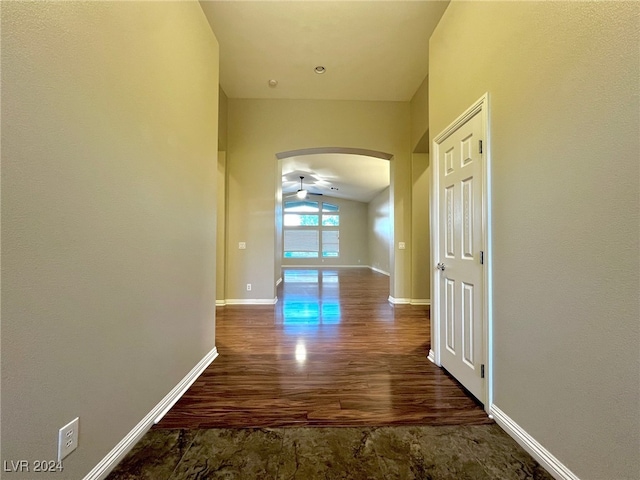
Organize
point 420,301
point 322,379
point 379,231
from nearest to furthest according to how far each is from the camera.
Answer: point 322,379, point 420,301, point 379,231

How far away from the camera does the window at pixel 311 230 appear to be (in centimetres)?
1359

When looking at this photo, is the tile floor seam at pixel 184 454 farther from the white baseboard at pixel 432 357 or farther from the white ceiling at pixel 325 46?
the white ceiling at pixel 325 46

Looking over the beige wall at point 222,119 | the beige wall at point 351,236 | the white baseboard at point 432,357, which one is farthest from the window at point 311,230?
the white baseboard at point 432,357

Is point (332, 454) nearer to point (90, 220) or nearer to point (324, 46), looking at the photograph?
point (90, 220)

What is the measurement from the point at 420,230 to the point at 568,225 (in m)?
3.62

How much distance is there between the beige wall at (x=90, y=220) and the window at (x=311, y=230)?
11631 mm

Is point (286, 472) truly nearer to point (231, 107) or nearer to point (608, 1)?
point (608, 1)

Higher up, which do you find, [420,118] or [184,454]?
[420,118]


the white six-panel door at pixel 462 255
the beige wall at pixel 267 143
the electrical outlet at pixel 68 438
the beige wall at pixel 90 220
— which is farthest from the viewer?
the beige wall at pixel 267 143

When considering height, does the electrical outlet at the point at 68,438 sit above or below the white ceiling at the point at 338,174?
below

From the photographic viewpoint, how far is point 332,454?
1.40m

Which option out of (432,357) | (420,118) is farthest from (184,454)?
(420,118)

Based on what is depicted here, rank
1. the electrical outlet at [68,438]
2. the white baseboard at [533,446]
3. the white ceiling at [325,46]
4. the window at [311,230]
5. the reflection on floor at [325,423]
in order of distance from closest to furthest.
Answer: the electrical outlet at [68,438] < the white baseboard at [533,446] < the reflection on floor at [325,423] < the white ceiling at [325,46] < the window at [311,230]

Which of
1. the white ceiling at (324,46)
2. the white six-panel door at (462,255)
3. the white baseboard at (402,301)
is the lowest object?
the white baseboard at (402,301)
